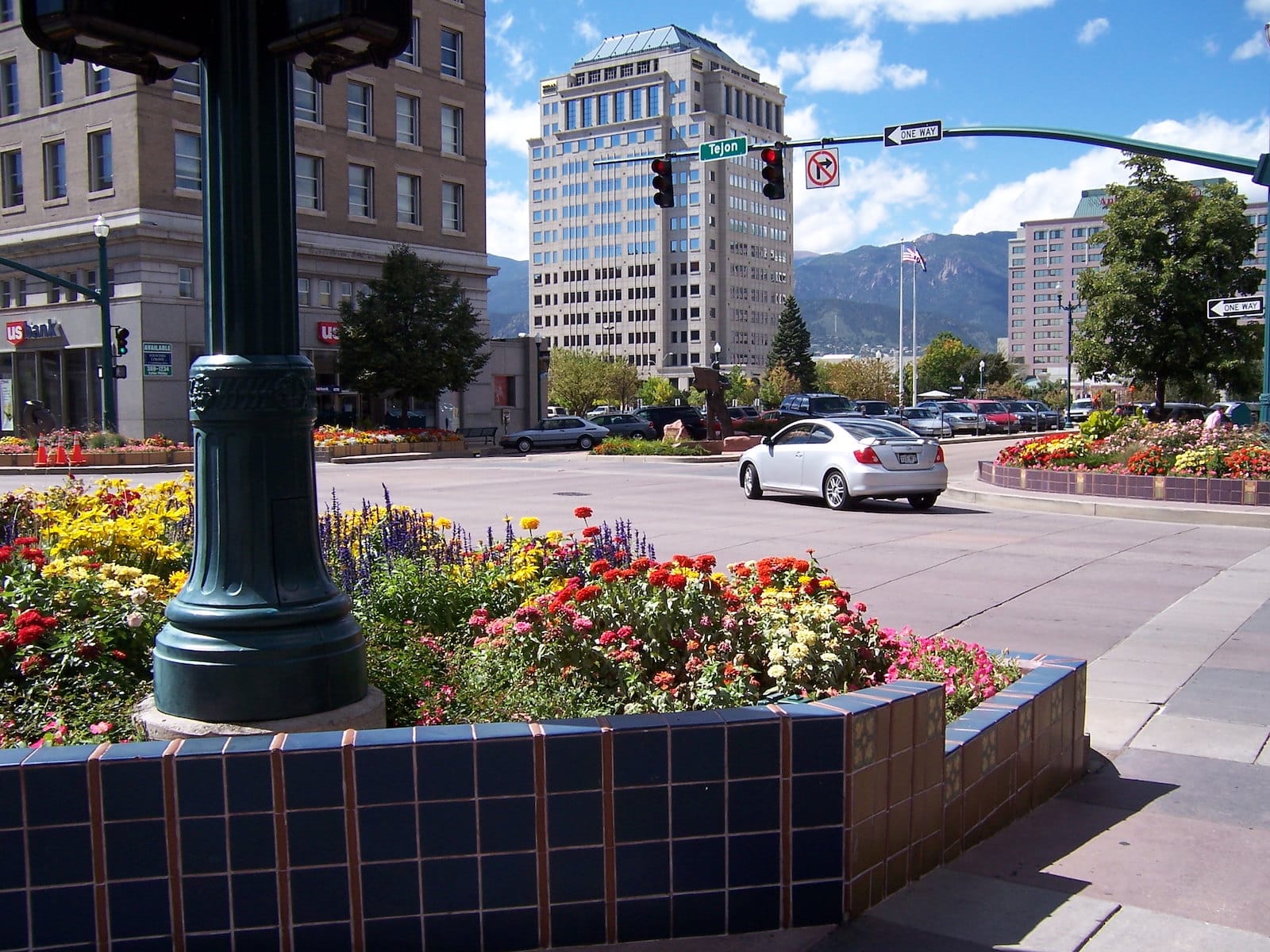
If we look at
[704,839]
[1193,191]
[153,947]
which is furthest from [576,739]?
[1193,191]

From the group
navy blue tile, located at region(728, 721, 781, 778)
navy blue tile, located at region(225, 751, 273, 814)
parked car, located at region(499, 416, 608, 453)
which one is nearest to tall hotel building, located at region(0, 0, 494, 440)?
parked car, located at region(499, 416, 608, 453)

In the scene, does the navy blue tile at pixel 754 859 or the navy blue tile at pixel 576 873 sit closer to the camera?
the navy blue tile at pixel 576 873

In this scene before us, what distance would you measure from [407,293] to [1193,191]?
2688cm

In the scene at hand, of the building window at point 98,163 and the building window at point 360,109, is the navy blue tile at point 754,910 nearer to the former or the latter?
the building window at point 98,163

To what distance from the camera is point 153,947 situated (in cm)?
300

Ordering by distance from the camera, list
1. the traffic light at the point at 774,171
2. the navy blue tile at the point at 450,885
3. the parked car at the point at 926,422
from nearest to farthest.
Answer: the navy blue tile at the point at 450,885
the traffic light at the point at 774,171
the parked car at the point at 926,422

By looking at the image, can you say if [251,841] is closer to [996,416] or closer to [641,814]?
[641,814]

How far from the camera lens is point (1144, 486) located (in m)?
17.6

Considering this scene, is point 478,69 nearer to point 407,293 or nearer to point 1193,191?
point 407,293

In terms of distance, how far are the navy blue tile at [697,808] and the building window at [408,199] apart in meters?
48.4

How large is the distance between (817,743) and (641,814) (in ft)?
1.80

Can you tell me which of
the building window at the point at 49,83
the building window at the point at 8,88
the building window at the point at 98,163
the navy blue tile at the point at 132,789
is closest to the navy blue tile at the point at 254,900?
the navy blue tile at the point at 132,789

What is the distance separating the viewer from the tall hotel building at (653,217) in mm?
161500

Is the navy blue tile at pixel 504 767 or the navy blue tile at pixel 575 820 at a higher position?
the navy blue tile at pixel 504 767
